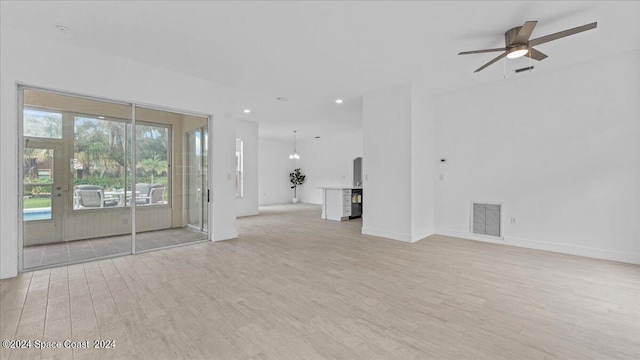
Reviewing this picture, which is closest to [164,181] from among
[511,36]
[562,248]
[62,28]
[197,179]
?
[197,179]

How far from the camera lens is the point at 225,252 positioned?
427cm

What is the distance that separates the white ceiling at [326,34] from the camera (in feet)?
9.22

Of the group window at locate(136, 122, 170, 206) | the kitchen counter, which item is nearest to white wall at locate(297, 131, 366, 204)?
the kitchen counter

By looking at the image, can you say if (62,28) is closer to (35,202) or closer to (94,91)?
(94,91)

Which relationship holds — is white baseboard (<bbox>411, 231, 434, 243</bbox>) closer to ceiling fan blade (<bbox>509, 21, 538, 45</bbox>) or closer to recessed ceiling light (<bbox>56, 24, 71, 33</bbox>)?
ceiling fan blade (<bbox>509, 21, 538, 45</bbox>)

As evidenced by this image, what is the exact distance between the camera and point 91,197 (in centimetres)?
442

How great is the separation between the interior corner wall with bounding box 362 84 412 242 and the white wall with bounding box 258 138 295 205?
7.03m

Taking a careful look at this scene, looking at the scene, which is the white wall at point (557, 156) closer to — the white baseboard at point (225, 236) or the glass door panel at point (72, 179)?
the white baseboard at point (225, 236)

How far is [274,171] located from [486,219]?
8903 mm

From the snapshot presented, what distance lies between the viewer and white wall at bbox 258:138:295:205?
1177cm

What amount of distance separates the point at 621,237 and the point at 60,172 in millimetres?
8278

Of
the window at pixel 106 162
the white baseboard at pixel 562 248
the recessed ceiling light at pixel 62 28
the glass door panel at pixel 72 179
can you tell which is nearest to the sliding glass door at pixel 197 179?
the window at pixel 106 162

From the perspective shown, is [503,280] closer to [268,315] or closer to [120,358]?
[268,315]

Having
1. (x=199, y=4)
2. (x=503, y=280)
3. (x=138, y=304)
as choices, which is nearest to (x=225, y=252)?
(x=138, y=304)
